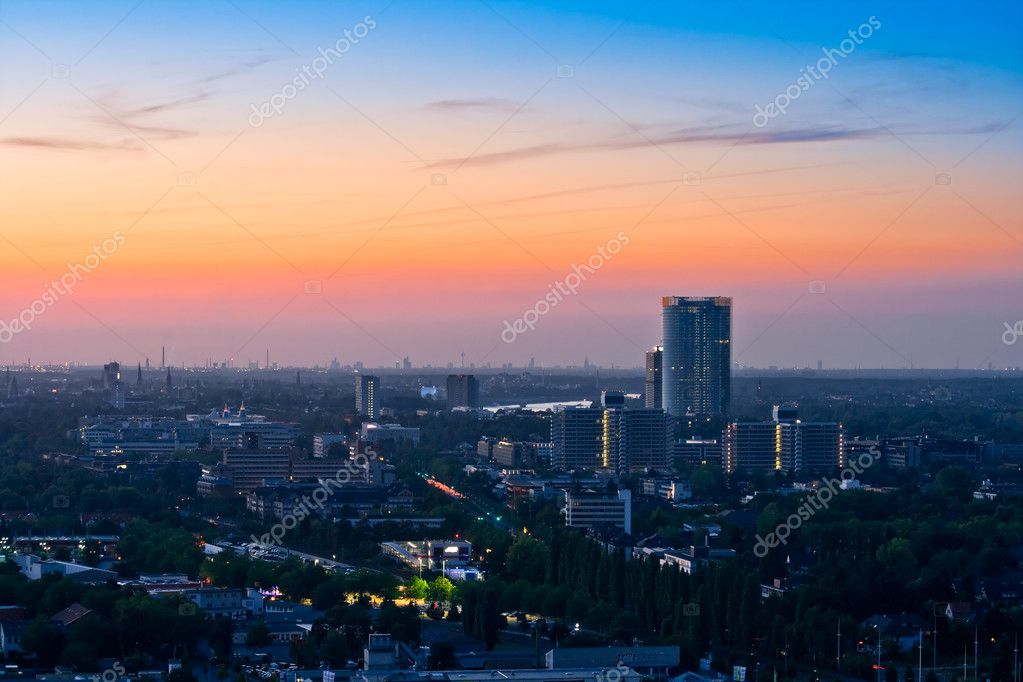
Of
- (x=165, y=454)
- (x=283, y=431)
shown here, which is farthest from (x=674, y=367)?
(x=165, y=454)

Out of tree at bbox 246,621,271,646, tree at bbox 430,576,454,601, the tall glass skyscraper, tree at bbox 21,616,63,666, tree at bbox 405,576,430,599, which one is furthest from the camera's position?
the tall glass skyscraper

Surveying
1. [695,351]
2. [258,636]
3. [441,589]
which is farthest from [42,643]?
[695,351]

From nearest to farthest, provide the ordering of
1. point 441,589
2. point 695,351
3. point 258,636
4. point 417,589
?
1. point 258,636
2. point 441,589
3. point 417,589
4. point 695,351

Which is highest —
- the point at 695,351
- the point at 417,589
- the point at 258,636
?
the point at 695,351

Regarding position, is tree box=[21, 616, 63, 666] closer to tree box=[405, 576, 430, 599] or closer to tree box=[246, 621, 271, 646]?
tree box=[246, 621, 271, 646]

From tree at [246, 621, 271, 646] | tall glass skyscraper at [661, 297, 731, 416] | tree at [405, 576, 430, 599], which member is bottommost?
tree at [246, 621, 271, 646]

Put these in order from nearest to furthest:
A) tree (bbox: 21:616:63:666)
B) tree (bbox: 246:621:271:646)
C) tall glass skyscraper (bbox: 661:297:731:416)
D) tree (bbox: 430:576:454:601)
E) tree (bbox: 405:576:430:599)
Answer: tree (bbox: 21:616:63:666)
tree (bbox: 246:621:271:646)
tree (bbox: 430:576:454:601)
tree (bbox: 405:576:430:599)
tall glass skyscraper (bbox: 661:297:731:416)

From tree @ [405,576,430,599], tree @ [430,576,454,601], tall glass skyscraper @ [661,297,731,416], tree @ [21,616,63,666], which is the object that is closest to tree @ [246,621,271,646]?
tree @ [21,616,63,666]

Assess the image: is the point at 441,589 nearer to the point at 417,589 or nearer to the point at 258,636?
the point at 417,589

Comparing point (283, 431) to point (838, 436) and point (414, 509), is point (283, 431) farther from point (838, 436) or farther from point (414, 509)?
point (414, 509)
